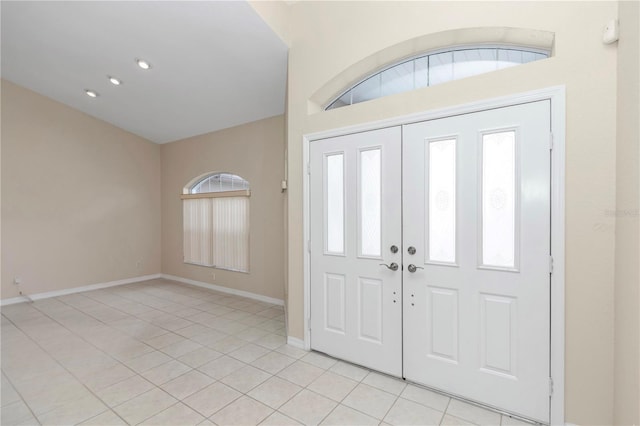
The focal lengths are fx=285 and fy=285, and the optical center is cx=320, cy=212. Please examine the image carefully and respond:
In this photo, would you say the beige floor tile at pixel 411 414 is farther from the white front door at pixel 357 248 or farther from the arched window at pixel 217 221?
the arched window at pixel 217 221

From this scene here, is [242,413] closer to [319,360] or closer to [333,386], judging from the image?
[333,386]

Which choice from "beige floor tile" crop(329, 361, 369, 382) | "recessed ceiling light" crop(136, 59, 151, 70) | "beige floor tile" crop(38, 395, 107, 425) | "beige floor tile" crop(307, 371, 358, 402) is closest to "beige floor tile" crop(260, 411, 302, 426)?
"beige floor tile" crop(307, 371, 358, 402)

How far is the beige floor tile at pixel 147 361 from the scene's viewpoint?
2.71 meters

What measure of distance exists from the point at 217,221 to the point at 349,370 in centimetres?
392

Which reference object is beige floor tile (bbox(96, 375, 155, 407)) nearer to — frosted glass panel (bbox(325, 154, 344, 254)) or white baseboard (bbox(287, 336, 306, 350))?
white baseboard (bbox(287, 336, 306, 350))

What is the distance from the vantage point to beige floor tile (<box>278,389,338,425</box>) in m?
2.00

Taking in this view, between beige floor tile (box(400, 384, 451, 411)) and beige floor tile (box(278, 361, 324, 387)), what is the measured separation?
0.76 m

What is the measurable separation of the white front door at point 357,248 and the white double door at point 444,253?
0.01m

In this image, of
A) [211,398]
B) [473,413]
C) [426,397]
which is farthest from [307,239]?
[473,413]

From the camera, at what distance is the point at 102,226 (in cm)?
569

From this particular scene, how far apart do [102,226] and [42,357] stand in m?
3.40

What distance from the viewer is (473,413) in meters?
2.03

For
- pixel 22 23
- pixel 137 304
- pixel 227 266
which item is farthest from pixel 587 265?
pixel 22 23

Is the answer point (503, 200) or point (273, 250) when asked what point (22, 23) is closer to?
point (273, 250)
